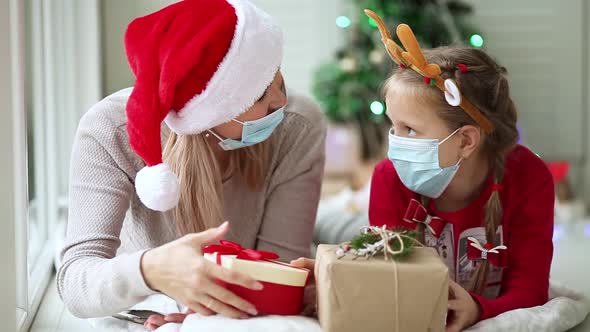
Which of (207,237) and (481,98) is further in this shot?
(481,98)

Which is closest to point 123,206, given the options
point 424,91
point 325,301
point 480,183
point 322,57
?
point 325,301

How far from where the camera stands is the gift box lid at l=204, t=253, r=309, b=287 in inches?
56.1

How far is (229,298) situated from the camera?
1429 mm

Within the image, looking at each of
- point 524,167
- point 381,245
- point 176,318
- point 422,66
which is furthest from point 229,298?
point 524,167

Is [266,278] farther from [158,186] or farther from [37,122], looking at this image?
[37,122]

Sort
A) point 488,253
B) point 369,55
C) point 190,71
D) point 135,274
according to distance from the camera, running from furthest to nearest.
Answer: point 369,55, point 488,253, point 190,71, point 135,274

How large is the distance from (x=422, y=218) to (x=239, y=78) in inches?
21.6

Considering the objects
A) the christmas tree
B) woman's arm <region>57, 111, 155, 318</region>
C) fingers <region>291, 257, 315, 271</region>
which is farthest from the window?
the christmas tree

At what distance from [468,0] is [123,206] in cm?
279

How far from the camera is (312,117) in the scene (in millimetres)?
2010

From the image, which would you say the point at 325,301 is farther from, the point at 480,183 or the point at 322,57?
the point at 322,57

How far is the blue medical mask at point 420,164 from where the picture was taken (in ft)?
5.80

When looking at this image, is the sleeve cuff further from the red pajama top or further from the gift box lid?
the red pajama top

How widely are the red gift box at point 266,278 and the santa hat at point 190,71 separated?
6.3 inches
